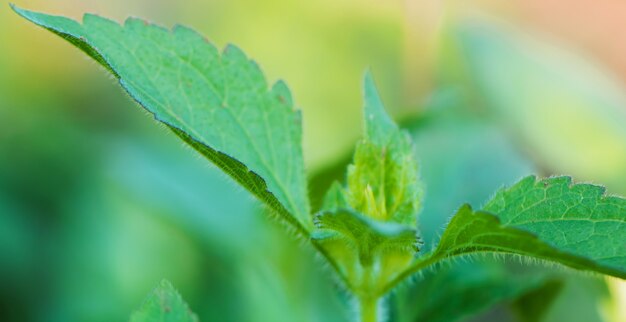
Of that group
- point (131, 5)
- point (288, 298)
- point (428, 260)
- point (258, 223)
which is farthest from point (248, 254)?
point (131, 5)

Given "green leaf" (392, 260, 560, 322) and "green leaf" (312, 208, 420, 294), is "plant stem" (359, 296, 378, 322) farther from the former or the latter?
"green leaf" (392, 260, 560, 322)

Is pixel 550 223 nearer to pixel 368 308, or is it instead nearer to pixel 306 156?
pixel 368 308

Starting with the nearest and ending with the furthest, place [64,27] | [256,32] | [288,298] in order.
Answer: [64,27] → [288,298] → [256,32]

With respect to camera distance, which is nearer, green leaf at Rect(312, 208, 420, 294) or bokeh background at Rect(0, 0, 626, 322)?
green leaf at Rect(312, 208, 420, 294)

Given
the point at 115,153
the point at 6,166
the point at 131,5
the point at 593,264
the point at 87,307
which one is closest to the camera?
the point at 593,264

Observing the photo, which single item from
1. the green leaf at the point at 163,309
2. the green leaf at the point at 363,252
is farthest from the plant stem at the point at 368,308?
the green leaf at the point at 163,309

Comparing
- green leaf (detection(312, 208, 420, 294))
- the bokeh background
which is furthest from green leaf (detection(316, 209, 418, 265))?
the bokeh background

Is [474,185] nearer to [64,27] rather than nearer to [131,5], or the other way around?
[64,27]
